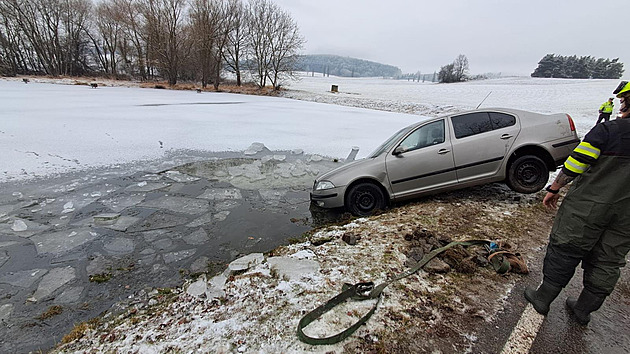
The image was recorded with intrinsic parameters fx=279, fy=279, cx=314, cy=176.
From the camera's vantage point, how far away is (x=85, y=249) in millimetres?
3688

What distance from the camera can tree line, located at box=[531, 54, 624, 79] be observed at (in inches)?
2367

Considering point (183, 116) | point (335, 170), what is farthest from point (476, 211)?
point (183, 116)

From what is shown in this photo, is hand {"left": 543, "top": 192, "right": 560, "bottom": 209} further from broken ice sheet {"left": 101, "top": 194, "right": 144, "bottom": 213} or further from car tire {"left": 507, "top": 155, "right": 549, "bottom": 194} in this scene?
broken ice sheet {"left": 101, "top": 194, "right": 144, "bottom": 213}

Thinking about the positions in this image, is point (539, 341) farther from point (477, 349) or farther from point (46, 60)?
point (46, 60)

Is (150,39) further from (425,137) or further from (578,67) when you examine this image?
(578,67)

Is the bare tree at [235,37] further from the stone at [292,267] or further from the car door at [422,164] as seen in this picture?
the stone at [292,267]

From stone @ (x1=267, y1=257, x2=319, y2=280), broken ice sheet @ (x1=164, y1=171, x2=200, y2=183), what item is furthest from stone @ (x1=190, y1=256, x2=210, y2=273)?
broken ice sheet @ (x1=164, y1=171, x2=200, y2=183)

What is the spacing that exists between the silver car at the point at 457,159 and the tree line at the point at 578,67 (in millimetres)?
82329

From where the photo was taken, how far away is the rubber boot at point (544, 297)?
223 cm

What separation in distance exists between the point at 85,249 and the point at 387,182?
449 cm

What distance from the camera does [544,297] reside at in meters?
2.29

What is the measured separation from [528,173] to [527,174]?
0.02 m

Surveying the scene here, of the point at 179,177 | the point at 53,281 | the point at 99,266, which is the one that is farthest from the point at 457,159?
the point at 179,177

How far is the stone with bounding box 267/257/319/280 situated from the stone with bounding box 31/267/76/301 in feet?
7.44
